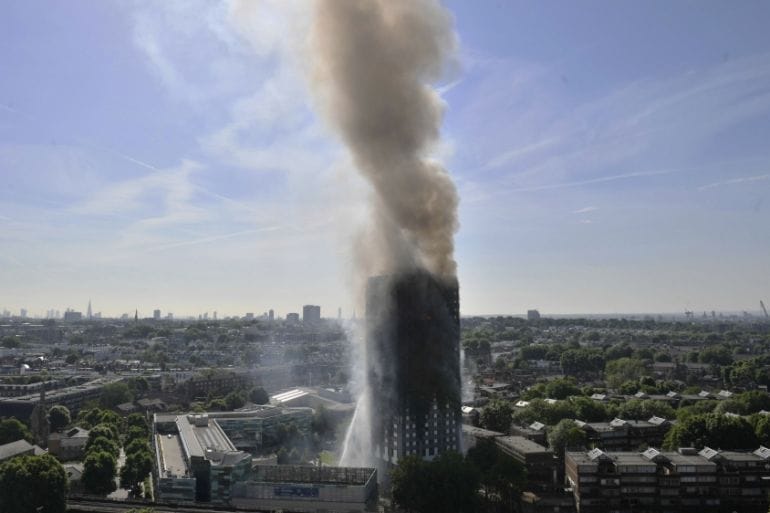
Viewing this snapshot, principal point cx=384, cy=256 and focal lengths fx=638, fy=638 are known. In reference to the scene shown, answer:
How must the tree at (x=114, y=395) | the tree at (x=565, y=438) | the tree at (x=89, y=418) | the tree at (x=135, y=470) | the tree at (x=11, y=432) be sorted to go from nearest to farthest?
1. the tree at (x=135, y=470)
2. the tree at (x=565, y=438)
3. the tree at (x=11, y=432)
4. the tree at (x=89, y=418)
5. the tree at (x=114, y=395)

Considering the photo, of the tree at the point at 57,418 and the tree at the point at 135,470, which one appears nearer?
the tree at the point at 135,470

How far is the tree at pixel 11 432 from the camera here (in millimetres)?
49906

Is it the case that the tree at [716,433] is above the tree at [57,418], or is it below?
above

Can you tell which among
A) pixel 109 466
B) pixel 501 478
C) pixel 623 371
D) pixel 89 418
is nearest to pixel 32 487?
pixel 109 466

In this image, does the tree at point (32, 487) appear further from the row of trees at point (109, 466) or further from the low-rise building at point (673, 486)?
the low-rise building at point (673, 486)

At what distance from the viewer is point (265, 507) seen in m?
32.8

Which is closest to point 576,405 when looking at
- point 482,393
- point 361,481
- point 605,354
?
point 482,393

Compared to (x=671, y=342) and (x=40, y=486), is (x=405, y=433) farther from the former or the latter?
(x=671, y=342)

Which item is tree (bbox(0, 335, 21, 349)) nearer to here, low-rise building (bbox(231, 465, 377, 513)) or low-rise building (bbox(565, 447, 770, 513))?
low-rise building (bbox(231, 465, 377, 513))

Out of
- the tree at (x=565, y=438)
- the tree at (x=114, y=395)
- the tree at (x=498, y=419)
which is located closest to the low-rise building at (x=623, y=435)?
the tree at (x=565, y=438)

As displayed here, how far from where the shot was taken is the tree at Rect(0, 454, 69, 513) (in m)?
30.9

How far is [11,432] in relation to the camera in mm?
50500

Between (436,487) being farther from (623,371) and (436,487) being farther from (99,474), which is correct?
(623,371)

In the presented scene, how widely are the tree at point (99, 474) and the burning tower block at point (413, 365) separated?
52.4 feet
